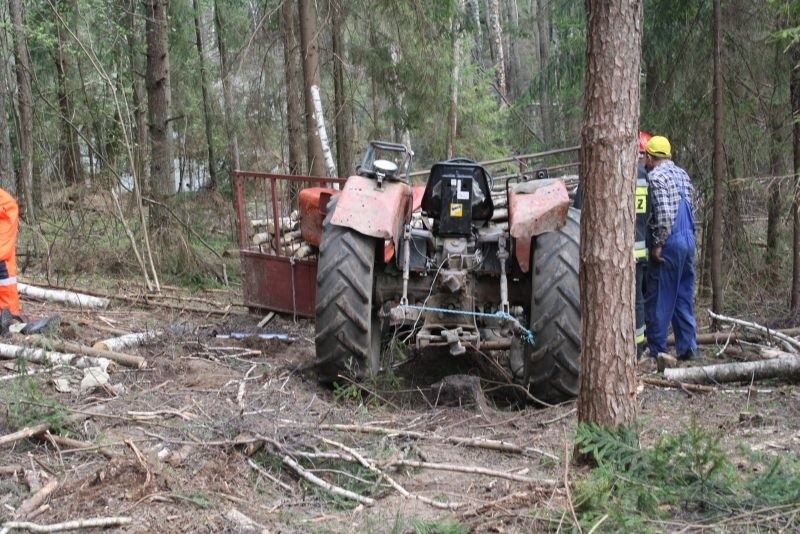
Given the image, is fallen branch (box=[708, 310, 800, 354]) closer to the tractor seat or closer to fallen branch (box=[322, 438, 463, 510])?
the tractor seat

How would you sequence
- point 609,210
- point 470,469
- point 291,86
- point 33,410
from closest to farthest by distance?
1. point 609,210
2. point 470,469
3. point 33,410
4. point 291,86

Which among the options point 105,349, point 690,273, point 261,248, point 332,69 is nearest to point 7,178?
point 332,69

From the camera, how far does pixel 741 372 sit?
6.39 meters

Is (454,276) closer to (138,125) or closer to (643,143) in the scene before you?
(643,143)

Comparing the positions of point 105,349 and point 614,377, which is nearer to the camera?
point 614,377

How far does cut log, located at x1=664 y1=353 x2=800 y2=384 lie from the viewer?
6320 millimetres

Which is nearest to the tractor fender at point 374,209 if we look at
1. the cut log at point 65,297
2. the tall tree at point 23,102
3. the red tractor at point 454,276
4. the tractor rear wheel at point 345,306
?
the red tractor at point 454,276

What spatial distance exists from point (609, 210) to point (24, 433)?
11.3ft

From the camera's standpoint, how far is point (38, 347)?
6.70 m

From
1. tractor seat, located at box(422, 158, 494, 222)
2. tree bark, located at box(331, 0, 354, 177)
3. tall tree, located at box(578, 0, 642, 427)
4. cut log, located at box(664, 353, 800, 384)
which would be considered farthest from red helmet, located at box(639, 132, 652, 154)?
tree bark, located at box(331, 0, 354, 177)

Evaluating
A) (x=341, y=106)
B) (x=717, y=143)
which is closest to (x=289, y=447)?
(x=717, y=143)

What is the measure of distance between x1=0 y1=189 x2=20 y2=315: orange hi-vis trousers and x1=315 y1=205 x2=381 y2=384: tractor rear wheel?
3338 mm

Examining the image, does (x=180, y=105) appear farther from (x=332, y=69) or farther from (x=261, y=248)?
(x=261, y=248)

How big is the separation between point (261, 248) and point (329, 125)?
1087 centimetres
